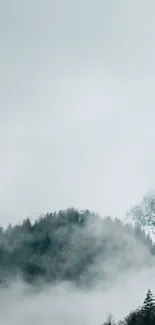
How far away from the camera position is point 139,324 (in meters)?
143

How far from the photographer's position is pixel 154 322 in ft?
449

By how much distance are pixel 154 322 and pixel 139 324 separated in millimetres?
7997

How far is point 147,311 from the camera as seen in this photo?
5561 inches

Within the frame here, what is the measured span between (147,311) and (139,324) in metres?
6.38

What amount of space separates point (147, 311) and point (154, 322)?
5159 millimetres
